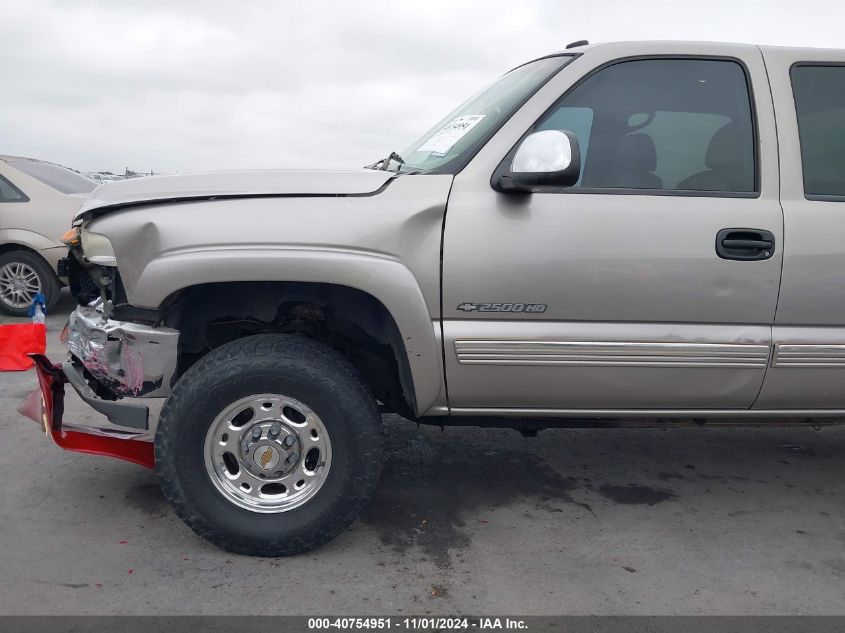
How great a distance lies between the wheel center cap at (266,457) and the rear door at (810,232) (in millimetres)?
1998

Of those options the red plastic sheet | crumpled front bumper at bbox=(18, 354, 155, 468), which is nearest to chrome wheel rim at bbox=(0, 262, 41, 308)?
the red plastic sheet

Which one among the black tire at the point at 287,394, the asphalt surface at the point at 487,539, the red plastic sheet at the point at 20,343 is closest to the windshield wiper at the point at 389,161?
the black tire at the point at 287,394

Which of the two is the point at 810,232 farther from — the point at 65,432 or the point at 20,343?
the point at 20,343

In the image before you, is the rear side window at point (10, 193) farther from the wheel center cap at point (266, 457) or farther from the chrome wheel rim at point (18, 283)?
the wheel center cap at point (266, 457)

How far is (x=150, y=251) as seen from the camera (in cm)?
264

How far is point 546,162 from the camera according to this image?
2.58 m

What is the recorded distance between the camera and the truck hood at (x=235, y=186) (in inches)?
105

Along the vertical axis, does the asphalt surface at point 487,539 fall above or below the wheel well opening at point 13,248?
below

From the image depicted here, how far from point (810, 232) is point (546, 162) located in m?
1.14

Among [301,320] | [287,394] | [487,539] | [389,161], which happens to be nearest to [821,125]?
[389,161]

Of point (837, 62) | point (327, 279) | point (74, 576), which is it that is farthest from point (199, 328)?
point (837, 62)

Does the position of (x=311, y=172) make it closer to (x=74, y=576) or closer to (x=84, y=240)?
(x=84, y=240)

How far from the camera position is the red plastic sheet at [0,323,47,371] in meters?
5.39
